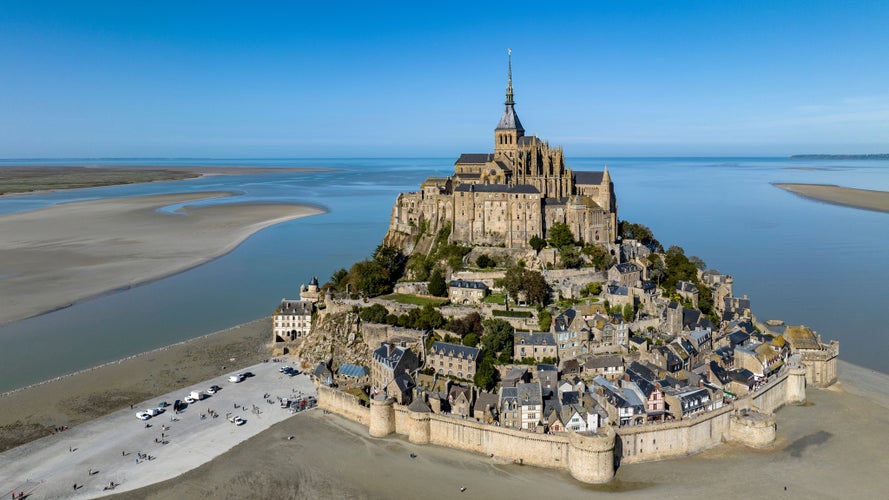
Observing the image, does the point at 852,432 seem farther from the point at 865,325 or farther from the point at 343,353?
the point at 343,353

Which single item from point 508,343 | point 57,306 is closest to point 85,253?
point 57,306

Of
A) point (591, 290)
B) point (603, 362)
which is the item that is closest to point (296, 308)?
point (591, 290)

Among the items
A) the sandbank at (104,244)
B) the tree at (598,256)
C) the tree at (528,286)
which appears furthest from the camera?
the sandbank at (104,244)

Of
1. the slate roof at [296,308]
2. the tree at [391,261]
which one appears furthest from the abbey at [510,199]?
the slate roof at [296,308]

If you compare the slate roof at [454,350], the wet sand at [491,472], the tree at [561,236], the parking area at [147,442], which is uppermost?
the tree at [561,236]

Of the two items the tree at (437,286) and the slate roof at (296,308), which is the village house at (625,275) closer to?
the tree at (437,286)

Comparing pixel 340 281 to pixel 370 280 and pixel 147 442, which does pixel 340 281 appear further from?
pixel 147 442

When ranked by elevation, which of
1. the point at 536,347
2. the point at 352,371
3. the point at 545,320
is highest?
the point at 545,320

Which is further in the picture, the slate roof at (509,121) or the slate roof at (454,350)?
the slate roof at (509,121)
